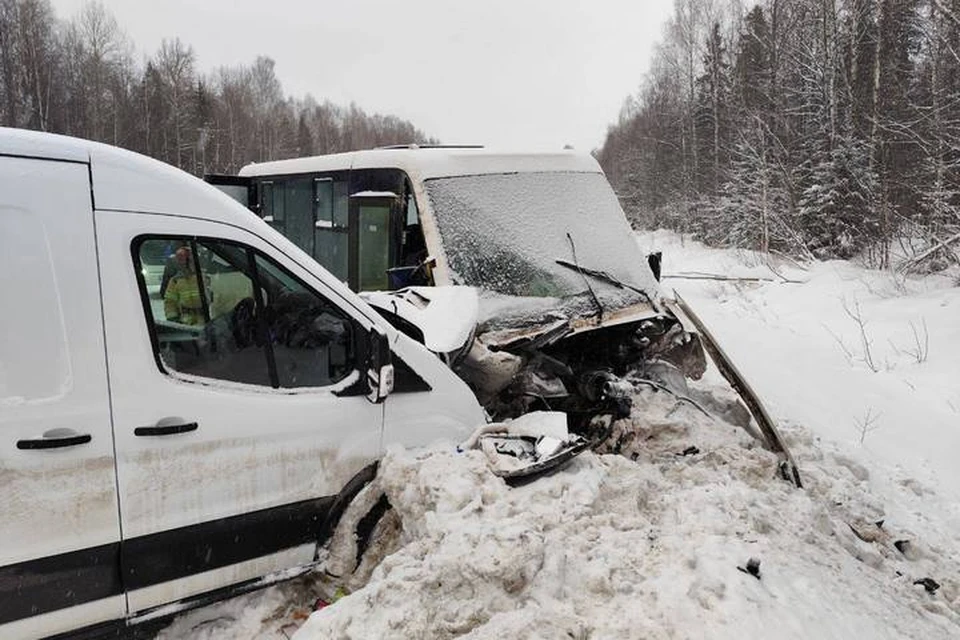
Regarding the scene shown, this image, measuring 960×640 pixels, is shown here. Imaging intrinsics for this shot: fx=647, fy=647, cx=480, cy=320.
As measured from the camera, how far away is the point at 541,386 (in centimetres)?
421

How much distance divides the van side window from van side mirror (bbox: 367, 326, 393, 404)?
10cm

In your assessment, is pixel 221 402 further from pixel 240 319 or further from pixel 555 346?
pixel 555 346

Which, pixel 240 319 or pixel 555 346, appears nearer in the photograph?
pixel 240 319

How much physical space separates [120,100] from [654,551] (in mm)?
51765

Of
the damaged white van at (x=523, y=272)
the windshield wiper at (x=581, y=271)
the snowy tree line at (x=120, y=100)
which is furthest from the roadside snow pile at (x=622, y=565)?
the snowy tree line at (x=120, y=100)

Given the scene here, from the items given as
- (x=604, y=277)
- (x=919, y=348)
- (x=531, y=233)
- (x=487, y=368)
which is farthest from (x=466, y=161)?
(x=919, y=348)

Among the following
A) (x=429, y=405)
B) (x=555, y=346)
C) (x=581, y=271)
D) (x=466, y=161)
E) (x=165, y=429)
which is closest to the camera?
(x=165, y=429)

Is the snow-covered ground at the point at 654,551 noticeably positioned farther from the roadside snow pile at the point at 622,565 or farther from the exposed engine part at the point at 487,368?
the exposed engine part at the point at 487,368

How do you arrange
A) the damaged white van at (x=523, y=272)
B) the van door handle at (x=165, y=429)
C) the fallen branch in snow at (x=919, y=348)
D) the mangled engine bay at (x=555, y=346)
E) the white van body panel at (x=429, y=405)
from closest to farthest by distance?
the van door handle at (x=165, y=429), the white van body panel at (x=429, y=405), the mangled engine bay at (x=555, y=346), the damaged white van at (x=523, y=272), the fallen branch in snow at (x=919, y=348)

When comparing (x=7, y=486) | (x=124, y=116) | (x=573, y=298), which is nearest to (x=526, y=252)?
(x=573, y=298)

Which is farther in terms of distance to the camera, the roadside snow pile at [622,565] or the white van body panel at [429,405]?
the white van body panel at [429,405]

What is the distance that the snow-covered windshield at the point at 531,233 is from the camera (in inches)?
184

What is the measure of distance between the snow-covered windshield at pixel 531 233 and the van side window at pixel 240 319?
1772 millimetres

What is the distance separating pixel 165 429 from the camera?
2.42m
